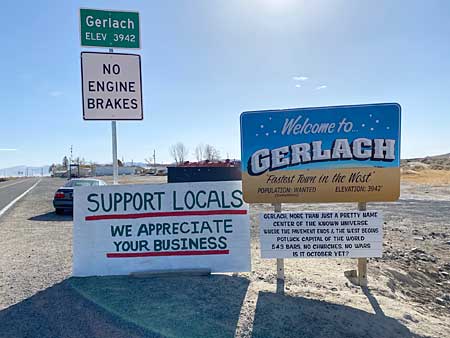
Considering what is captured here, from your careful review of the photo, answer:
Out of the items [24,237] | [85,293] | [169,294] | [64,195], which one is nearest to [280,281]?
[169,294]

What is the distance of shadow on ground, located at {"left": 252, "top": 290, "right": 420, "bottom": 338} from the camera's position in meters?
3.19

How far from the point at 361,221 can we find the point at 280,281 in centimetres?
143

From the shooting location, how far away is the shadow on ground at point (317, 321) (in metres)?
3.19

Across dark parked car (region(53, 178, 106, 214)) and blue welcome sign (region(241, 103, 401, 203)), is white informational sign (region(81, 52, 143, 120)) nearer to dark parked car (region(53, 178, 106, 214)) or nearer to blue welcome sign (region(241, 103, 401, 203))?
blue welcome sign (region(241, 103, 401, 203))

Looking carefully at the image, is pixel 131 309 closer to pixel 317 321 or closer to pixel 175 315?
pixel 175 315

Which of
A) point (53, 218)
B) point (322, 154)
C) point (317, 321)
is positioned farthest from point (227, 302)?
point (53, 218)

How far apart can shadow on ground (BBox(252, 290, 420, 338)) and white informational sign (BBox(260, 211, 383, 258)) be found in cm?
74

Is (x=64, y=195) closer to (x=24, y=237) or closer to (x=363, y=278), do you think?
(x=24, y=237)

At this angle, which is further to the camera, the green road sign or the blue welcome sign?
the green road sign

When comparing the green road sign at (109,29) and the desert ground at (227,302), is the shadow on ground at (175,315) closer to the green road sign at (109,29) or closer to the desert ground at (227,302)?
the desert ground at (227,302)

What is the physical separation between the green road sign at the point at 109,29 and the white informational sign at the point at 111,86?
21cm

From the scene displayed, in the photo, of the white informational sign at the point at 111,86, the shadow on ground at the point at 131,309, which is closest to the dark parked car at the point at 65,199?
the white informational sign at the point at 111,86

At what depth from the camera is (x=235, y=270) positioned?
4.66 metres

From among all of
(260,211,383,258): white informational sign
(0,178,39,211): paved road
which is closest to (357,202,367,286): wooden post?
(260,211,383,258): white informational sign
